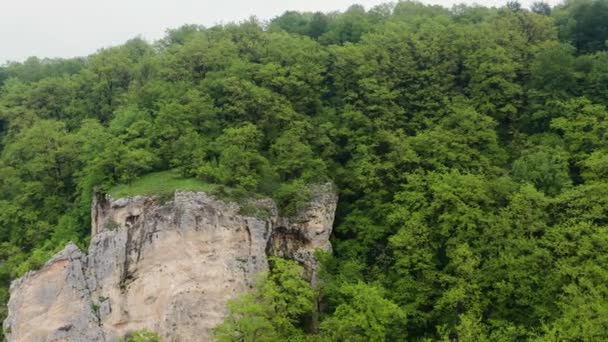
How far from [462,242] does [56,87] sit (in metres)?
39.7

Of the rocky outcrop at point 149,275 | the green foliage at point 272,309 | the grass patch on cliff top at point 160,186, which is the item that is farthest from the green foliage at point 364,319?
the grass patch on cliff top at point 160,186

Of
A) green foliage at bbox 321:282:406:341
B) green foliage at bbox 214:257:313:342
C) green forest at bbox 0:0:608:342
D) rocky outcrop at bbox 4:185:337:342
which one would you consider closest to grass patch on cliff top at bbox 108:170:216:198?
green forest at bbox 0:0:608:342

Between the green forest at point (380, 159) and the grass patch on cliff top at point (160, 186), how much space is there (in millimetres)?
169

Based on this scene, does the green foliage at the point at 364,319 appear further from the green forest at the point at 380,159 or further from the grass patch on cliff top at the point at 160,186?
the grass patch on cliff top at the point at 160,186

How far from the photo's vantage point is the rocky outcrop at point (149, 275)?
28406mm

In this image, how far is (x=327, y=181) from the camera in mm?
36750

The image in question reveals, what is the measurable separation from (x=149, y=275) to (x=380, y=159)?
18.3m

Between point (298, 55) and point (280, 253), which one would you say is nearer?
point (280, 253)

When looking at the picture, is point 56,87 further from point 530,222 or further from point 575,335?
point 575,335

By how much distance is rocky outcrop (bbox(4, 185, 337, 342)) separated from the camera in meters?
28.4

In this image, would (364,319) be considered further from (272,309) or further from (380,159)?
(380,159)

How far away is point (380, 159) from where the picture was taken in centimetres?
3878

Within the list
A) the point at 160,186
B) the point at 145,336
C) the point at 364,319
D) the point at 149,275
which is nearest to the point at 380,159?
the point at 364,319

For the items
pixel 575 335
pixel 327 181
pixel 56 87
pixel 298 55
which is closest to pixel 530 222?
pixel 575 335
